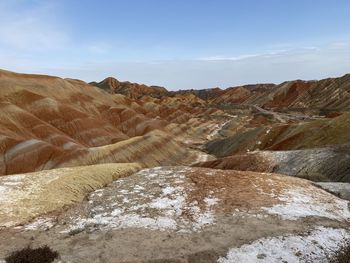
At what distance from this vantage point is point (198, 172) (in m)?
28.7

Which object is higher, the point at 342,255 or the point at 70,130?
the point at 342,255

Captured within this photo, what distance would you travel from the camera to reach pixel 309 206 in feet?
71.9

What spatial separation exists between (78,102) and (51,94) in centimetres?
929

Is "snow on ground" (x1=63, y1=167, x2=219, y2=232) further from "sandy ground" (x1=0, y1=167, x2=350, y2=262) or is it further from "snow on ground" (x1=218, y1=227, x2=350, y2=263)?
"snow on ground" (x1=218, y1=227, x2=350, y2=263)

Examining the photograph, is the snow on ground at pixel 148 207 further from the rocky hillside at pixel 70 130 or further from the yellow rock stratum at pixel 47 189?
the rocky hillside at pixel 70 130

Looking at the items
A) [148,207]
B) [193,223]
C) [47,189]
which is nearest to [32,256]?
[148,207]

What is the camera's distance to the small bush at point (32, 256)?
52.2ft

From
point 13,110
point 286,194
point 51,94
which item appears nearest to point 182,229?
point 286,194

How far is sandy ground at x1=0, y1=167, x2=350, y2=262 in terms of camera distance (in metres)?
16.6

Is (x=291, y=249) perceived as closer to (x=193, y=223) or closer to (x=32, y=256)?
(x=193, y=223)

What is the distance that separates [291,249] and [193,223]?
17.1 ft

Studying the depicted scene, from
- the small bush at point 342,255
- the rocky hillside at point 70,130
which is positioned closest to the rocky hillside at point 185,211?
the small bush at point 342,255

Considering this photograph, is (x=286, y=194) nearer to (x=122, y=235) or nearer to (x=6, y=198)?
(x=122, y=235)

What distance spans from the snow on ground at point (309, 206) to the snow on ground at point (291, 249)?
8.18ft
